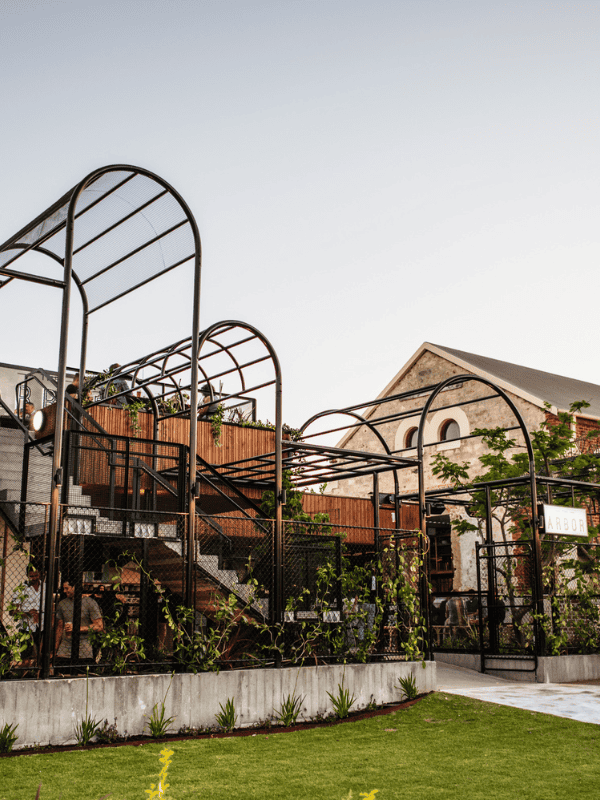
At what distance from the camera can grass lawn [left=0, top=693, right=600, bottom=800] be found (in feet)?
20.5

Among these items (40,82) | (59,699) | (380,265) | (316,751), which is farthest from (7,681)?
(380,265)

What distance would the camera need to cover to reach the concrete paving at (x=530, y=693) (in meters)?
9.82

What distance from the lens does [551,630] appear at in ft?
43.4

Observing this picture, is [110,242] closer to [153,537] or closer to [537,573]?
[153,537]

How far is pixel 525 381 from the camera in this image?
2655 centimetres

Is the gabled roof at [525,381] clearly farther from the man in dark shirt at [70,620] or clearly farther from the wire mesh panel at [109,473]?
the man in dark shirt at [70,620]

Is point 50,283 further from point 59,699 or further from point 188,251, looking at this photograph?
point 59,699

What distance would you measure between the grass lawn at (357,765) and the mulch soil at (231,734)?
0.25 metres

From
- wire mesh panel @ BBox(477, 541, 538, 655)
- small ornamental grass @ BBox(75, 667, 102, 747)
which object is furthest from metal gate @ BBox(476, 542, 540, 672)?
small ornamental grass @ BBox(75, 667, 102, 747)

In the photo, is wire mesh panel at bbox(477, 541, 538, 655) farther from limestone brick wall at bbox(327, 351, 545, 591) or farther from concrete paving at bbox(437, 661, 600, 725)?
limestone brick wall at bbox(327, 351, 545, 591)

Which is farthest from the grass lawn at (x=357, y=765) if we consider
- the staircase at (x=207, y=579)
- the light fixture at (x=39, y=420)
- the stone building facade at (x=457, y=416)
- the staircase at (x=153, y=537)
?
the stone building facade at (x=457, y=416)

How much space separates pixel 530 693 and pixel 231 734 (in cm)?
477

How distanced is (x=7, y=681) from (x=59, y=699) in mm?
576

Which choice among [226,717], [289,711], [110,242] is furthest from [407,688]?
[110,242]
